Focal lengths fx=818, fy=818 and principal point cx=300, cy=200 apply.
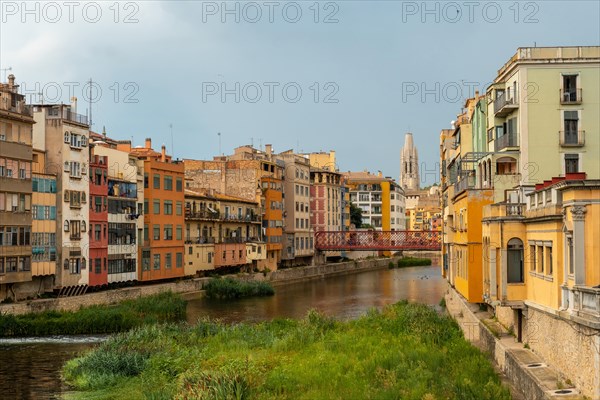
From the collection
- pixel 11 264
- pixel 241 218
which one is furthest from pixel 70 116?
pixel 241 218

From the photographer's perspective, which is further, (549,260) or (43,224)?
(43,224)

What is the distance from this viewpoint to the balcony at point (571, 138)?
3553cm

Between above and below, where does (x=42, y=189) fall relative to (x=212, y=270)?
above

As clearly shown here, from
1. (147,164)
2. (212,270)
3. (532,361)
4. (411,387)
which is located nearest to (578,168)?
(532,361)

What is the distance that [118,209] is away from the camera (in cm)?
5466

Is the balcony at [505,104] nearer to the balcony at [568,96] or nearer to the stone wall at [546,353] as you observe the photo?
the balcony at [568,96]

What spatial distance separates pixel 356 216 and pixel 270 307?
226 ft

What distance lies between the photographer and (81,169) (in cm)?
4988

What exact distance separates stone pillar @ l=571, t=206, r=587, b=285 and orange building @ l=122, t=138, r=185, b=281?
135 feet

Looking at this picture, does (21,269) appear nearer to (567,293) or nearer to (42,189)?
(42,189)

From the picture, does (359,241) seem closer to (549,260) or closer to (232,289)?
(232,289)

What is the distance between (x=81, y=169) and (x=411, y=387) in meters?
33.4

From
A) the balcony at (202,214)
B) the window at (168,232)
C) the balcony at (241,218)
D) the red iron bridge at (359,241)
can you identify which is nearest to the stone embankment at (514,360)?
the window at (168,232)

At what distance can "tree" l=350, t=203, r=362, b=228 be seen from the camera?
4744 inches
